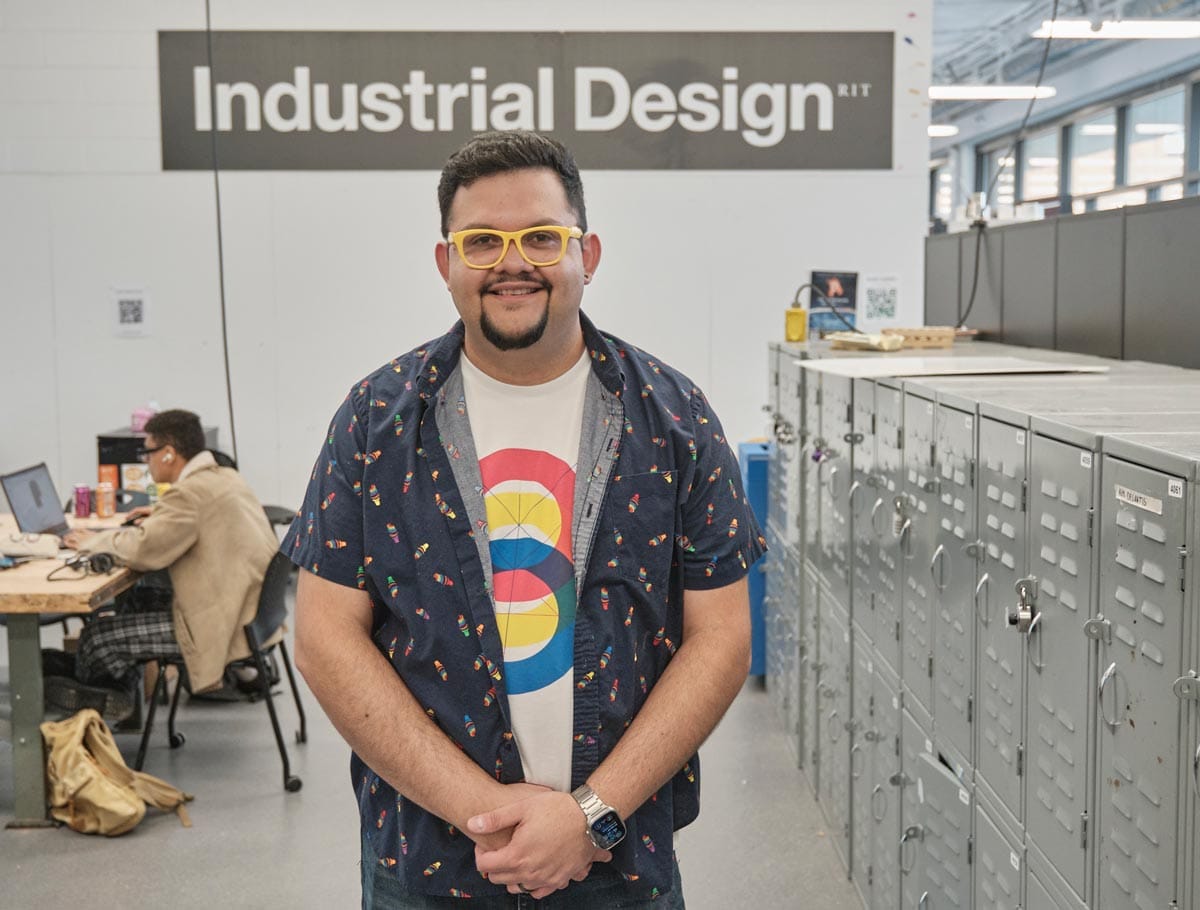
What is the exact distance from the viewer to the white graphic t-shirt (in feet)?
5.61

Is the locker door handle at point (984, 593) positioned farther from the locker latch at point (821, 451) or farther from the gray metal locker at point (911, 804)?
the locker latch at point (821, 451)

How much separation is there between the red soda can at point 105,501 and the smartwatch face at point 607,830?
15.2 feet

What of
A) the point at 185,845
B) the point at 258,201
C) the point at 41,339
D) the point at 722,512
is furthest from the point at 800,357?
the point at 41,339

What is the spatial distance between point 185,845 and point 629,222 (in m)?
4.34

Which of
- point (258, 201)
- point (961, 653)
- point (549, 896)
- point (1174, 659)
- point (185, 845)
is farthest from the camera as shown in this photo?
point (258, 201)

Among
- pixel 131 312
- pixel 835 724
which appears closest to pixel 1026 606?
pixel 835 724

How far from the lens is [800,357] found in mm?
4520

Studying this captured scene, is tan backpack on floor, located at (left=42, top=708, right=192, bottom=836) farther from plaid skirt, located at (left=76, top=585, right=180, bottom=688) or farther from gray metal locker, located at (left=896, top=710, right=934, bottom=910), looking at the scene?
gray metal locker, located at (left=896, top=710, right=934, bottom=910)

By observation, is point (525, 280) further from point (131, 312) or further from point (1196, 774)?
point (131, 312)

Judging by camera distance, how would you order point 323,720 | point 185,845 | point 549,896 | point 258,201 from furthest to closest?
point 258,201 < point 323,720 < point 185,845 < point 549,896

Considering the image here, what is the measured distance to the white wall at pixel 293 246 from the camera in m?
7.16

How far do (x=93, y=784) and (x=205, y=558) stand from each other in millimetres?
778

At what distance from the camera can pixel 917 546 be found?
284 centimetres

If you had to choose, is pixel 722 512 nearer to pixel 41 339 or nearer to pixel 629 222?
pixel 629 222
